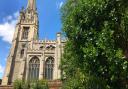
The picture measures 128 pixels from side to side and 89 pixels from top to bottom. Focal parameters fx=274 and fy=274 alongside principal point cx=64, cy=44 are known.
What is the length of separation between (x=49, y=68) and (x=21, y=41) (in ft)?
46.1

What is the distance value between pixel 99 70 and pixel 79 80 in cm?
289

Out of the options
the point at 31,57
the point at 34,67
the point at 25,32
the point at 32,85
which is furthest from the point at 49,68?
the point at 32,85

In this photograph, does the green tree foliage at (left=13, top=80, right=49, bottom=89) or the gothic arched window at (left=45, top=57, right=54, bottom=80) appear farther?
the gothic arched window at (left=45, top=57, right=54, bottom=80)

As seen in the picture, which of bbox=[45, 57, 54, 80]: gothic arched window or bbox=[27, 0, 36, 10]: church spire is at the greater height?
bbox=[27, 0, 36, 10]: church spire

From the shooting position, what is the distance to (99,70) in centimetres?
1652

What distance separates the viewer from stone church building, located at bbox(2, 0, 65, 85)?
224 ft

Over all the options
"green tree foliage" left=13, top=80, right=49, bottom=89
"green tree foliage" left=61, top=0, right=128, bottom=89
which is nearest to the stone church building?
"green tree foliage" left=13, top=80, right=49, bottom=89

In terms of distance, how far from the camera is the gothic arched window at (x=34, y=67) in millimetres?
68631

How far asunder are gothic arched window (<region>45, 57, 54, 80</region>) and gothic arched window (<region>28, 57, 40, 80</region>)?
227 centimetres

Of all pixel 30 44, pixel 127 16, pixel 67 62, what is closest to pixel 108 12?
pixel 127 16

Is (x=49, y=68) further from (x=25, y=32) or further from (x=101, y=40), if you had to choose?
(x=101, y=40)

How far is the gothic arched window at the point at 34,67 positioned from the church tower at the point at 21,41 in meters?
1.61

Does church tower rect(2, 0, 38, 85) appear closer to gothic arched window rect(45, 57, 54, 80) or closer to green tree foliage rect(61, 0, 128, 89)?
gothic arched window rect(45, 57, 54, 80)

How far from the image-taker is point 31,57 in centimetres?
7106
